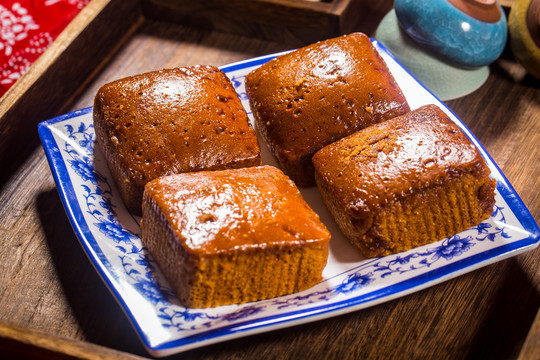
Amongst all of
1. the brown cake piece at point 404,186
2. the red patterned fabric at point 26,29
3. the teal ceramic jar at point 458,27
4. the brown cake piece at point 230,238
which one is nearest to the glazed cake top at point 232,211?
the brown cake piece at point 230,238

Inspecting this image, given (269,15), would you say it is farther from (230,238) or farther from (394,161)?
(230,238)

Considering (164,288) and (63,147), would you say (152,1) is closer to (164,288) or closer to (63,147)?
(63,147)

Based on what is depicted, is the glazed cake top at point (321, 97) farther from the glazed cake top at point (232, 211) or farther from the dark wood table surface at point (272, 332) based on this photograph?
the dark wood table surface at point (272, 332)

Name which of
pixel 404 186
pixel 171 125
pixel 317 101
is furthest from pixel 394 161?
pixel 171 125

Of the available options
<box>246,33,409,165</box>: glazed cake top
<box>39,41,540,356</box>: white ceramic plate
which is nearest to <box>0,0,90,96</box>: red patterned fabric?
<box>39,41,540,356</box>: white ceramic plate

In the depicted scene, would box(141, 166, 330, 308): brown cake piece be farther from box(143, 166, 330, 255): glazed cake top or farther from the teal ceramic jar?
the teal ceramic jar

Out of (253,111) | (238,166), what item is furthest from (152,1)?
(238,166)
